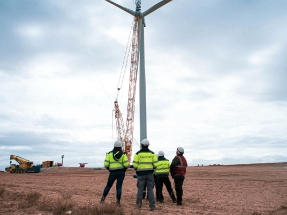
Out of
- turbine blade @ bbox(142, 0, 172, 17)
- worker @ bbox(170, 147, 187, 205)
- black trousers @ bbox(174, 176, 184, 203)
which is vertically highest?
turbine blade @ bbox(142, 0, 172, 17)

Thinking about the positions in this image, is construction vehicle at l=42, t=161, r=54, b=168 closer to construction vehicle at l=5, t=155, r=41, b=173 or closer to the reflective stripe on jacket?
construction vehicle at l=5, t=155, r=41, b=173

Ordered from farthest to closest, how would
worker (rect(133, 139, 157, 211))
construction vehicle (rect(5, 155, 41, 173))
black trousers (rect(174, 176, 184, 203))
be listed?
construction vehicle (rect(5, 155, 41, 173)) < black trousers (rect(174, 176, 184, 203)) < worker (rect(133, 139, 157, 211))

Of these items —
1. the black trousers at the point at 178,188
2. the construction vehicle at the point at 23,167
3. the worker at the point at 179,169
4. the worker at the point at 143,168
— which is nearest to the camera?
the worker at the point at 143,168

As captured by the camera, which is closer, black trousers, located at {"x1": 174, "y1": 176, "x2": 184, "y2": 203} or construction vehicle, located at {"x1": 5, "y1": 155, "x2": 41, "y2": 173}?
black trousers, located at {"x1": 174, "y1": 176, "x2": 184, "y2": 203}

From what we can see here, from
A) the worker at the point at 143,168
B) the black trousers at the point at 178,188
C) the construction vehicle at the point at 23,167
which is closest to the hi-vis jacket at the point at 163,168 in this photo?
the black trousers at the point at 178,188

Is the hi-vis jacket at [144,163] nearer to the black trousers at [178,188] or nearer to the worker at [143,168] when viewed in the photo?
the worker at [143,168]

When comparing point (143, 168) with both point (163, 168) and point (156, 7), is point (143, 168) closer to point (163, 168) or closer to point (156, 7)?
point (163, 168)

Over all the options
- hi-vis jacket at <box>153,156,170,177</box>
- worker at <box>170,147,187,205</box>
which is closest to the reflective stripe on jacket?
worker at <box>170,147,187,205</box>

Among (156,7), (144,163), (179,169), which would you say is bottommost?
(179,169)

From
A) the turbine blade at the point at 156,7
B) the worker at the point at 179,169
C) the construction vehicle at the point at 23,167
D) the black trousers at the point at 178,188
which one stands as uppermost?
the turbine blade at the point at 156,7

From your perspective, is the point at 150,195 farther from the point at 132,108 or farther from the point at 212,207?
the point at 132,108

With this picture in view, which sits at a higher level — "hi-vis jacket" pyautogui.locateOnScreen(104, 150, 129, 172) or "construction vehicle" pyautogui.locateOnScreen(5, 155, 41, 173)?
"construction vehicle" pyautogui.locateOnScreen(5, 155, 41, 173)

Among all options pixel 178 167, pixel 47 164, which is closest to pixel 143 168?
pixel 178 167

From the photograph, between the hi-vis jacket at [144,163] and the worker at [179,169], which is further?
the worker at [179,169]
